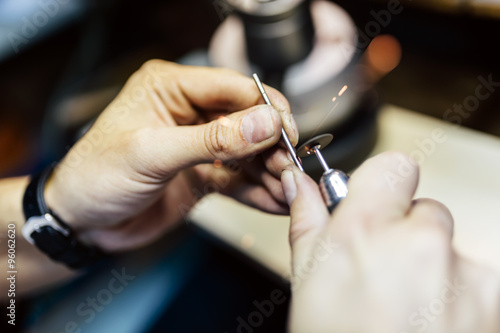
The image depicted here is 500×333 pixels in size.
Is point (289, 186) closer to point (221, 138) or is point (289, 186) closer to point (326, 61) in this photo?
point (221, 138)

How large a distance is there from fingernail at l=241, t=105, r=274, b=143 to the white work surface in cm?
14

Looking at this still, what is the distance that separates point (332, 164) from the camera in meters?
0.50

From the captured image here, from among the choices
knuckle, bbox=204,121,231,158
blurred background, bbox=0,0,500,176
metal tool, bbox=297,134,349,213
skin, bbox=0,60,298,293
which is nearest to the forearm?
skin, bbox=0,60,298,293

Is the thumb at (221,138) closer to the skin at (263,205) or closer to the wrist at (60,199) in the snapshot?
the skin at (263,205)

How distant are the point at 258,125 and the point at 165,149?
108 millimetres

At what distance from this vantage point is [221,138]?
382 mm

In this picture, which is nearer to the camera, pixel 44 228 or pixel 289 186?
pixel 289 186

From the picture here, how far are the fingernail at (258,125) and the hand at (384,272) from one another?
94 mm

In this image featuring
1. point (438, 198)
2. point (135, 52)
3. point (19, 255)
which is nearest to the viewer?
point (438, 198)

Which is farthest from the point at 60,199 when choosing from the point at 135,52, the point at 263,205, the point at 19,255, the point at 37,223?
the point at 135,52

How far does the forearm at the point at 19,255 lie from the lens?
0.54m

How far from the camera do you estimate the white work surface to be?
439mm

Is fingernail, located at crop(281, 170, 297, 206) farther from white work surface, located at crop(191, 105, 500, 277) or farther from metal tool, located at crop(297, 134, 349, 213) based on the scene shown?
white work surface, located at crop(191, 105, 500, 277)

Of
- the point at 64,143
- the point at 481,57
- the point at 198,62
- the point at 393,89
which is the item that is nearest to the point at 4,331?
the point at 64,143
